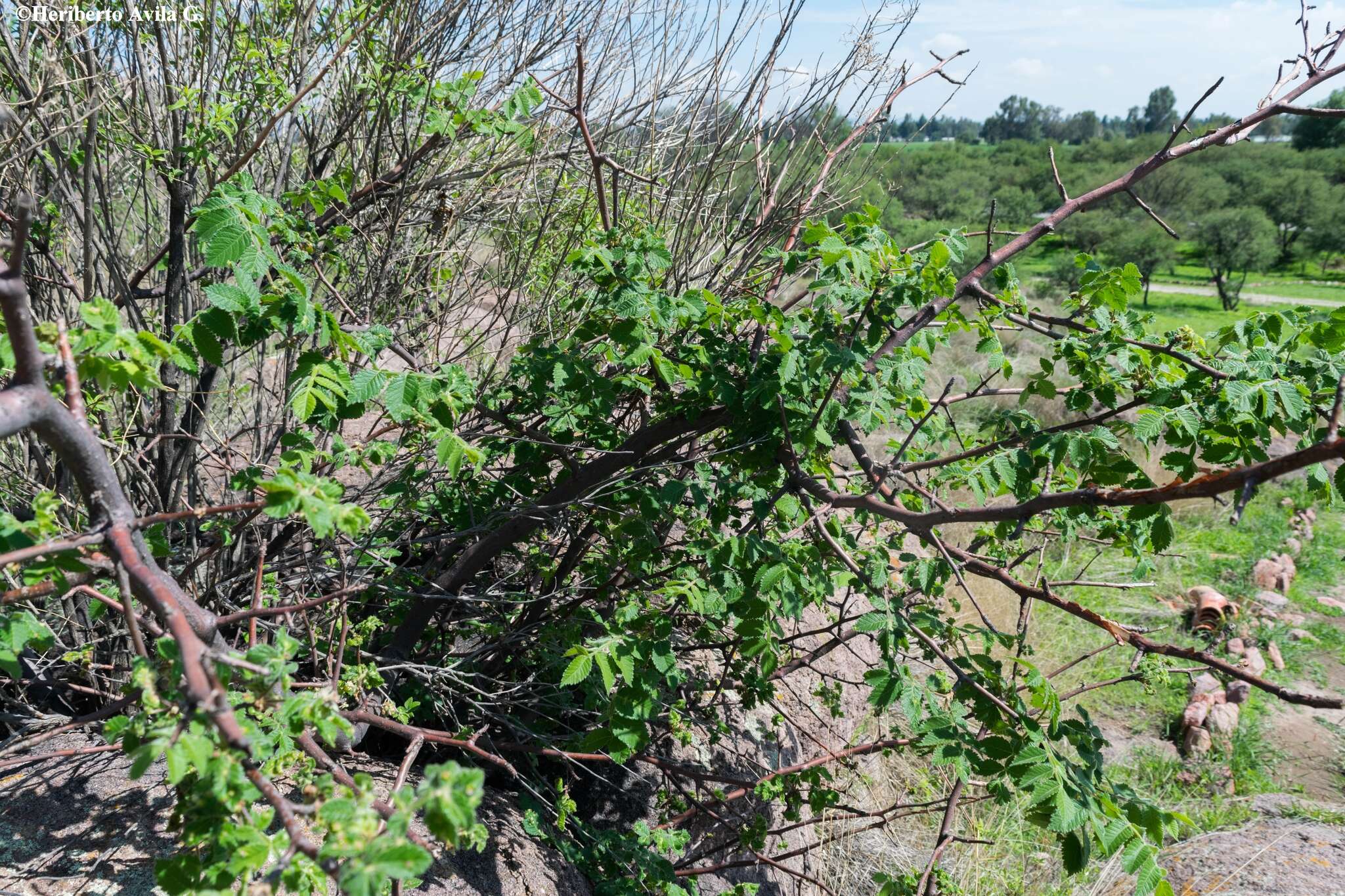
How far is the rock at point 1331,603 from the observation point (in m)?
8.24

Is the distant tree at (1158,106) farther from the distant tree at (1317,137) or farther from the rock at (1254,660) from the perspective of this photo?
the rock at (1254,660)

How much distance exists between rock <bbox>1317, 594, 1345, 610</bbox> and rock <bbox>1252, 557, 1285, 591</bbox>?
14.2 inches

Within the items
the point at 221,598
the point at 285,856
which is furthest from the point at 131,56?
the point at 285,856

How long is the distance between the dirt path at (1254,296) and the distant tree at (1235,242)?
2.38ft

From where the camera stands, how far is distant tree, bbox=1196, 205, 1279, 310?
108 ft

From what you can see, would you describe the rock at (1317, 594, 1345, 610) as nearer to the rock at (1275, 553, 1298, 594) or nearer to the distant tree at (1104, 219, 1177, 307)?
the rock at (1275, 553, 1298, 594)

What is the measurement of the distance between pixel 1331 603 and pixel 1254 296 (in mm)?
30378

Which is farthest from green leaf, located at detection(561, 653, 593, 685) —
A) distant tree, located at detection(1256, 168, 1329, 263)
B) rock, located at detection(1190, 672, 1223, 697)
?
distant tree, located at detection(1256, 168, 1329, 263)

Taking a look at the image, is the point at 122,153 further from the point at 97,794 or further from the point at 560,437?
the point at 97,794

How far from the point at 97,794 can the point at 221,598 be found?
592 millimetres

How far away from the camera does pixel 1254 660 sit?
688cm

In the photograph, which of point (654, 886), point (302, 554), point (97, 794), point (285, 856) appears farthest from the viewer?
point (302, 554)

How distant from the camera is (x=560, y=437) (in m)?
2.71

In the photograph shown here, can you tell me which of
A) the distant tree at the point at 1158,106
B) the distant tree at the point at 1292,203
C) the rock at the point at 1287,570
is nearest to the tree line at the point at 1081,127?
the distant tree at the point at 1158,106
